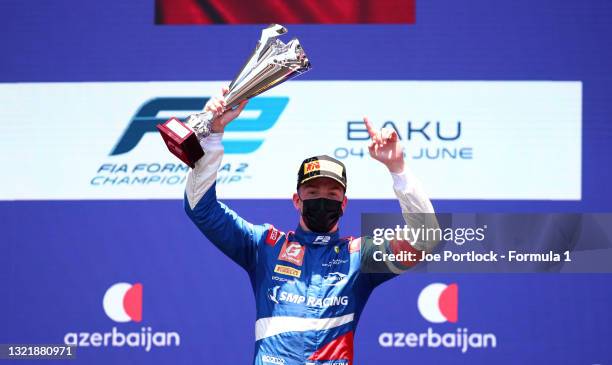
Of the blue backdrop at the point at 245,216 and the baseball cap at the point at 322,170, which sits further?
the blue backdrop at the point at 245,216

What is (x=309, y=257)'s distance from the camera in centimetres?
295

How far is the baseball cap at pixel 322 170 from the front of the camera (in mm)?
2918

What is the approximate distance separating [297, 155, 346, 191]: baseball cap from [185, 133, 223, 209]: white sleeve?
0.28 meters

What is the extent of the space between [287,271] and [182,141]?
532 millimetres

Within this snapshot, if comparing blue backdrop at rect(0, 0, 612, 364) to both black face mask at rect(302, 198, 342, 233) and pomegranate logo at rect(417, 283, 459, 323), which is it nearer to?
pomegranate logo at rect(417, 283, 459, 323)

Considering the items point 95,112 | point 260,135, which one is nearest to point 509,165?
point 260,135

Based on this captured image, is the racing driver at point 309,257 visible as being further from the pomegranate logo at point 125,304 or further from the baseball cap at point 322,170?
the pomegranate logo at point 125,304

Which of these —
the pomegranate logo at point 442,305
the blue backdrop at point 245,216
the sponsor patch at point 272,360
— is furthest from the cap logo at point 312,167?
the pomegranate logo at point 442,305

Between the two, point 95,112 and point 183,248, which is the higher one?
point 95,112

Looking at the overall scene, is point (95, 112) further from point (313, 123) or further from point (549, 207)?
point (549, 207)

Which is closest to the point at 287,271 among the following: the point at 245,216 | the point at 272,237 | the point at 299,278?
the point at 299,278

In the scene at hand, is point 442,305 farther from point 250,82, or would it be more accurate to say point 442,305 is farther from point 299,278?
point 250,82

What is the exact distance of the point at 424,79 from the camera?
4074 millimetres

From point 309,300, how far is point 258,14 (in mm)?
1697
